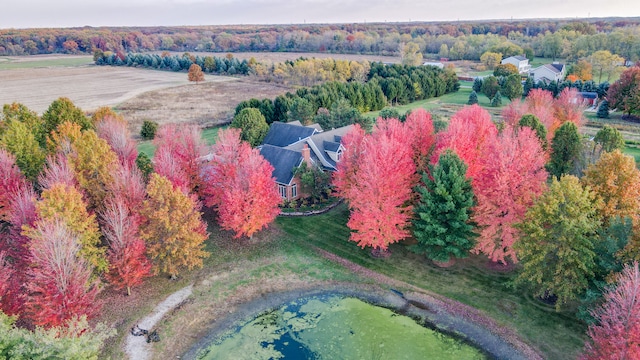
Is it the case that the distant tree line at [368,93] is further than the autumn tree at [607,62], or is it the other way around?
the autumn tree at [607,62]

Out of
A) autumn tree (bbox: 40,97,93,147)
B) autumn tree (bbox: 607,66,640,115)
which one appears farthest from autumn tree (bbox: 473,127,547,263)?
autumn tree (bbox: 607,66,640,115)

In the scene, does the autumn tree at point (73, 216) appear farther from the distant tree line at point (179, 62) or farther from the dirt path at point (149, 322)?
the distant tree line at point (179, 62)

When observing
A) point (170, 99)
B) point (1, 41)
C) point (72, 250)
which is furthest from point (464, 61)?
point (1, 41)

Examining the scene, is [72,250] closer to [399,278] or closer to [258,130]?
[399,278]

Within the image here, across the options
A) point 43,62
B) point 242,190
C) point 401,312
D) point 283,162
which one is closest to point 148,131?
point 283,162

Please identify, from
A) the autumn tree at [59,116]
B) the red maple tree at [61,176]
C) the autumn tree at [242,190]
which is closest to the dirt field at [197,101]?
the autumn tree at [59,116]

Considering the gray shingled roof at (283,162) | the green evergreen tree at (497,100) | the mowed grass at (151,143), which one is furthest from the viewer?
the green evergreen tree at (497,100)

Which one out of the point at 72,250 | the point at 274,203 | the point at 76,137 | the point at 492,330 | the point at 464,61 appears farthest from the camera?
the point at 464,61
